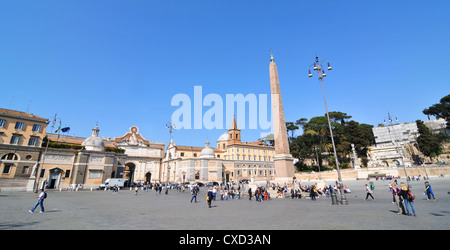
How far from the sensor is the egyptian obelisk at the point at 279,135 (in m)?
19.8

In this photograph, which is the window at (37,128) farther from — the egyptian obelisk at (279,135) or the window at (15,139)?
the egyptian obelisk at (279,135)

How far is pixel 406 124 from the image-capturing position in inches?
2653

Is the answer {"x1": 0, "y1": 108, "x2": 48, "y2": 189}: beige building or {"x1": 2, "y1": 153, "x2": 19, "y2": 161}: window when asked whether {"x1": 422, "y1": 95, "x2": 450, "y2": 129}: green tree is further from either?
{"x1": 2, "y1": 153, "x2": 19, "y2": 161}: window

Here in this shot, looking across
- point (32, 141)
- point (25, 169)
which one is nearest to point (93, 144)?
Result: point (32, 141)

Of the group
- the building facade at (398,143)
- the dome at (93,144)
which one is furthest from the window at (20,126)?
the building facade at (398,143)

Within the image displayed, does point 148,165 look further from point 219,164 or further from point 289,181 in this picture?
point 289,181

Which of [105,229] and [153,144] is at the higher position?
[153,144]

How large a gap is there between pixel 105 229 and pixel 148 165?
1918 inches

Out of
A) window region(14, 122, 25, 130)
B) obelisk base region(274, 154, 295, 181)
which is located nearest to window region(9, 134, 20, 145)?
window region(14, 122, 25, 130)

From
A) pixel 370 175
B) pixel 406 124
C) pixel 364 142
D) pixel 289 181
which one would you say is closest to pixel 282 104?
pixel 289 181

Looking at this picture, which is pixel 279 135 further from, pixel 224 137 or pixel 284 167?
pixel 224 137

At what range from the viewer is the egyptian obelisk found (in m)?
19.8
